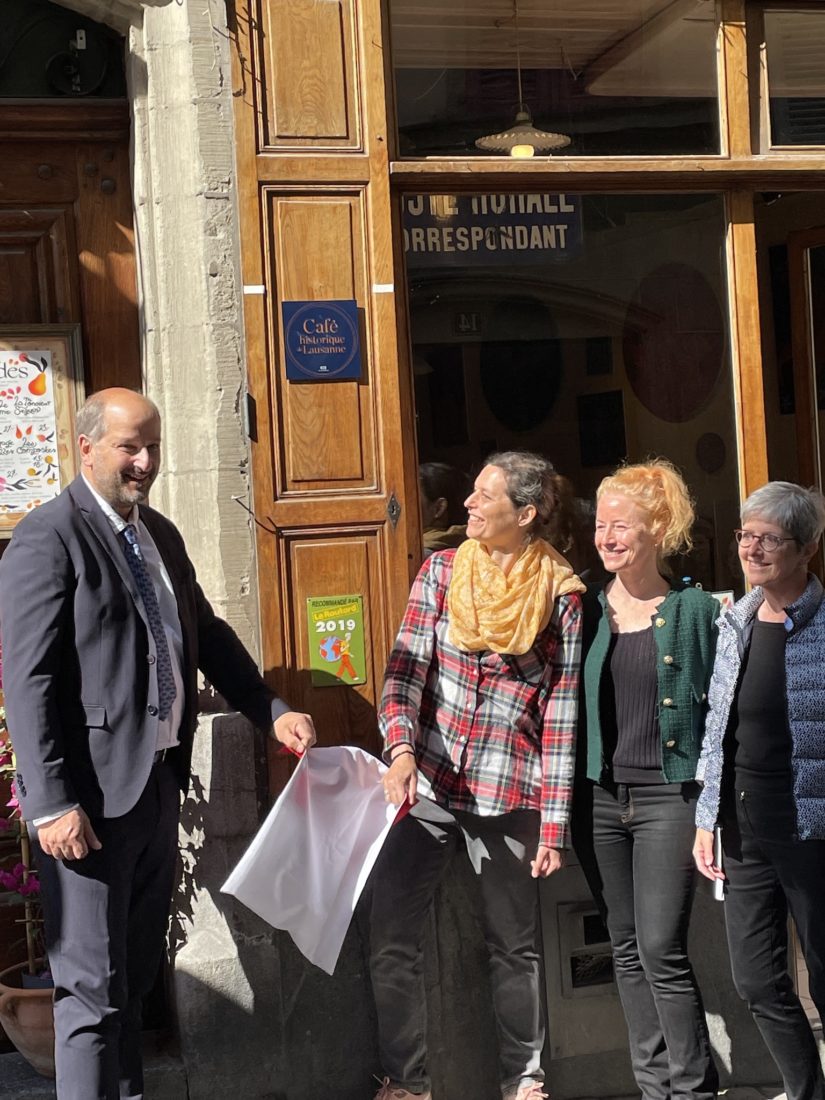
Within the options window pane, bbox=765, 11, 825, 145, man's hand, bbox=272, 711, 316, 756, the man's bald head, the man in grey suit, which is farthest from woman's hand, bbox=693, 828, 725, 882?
window pane, bbox=765, 11, 825, 145

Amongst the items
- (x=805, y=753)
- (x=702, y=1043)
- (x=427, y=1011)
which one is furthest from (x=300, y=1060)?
(x=805, y=753)

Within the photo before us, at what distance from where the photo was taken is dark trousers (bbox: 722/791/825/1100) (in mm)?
4176

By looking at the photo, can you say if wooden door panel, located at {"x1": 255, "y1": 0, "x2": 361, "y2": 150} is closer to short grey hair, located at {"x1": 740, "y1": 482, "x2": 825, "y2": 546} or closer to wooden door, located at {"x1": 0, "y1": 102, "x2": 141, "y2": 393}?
wooden door, located at {"x1": 0, "y1": 102, "x2": 141, "y2": 393}

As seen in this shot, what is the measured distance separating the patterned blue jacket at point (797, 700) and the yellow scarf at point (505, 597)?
51cm

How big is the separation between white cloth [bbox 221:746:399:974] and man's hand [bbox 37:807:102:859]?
70 centimetres

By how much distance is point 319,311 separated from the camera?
4.89 meters

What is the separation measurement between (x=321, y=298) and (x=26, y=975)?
2.48m

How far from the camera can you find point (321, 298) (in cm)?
490

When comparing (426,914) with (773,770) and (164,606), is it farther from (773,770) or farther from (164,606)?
(164,606)

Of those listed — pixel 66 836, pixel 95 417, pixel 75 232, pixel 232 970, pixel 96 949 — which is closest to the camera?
pixel 66 836

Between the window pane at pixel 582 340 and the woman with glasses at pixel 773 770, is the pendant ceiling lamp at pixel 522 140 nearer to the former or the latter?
the window pane at pixel 582 340

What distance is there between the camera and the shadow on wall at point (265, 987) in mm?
4738

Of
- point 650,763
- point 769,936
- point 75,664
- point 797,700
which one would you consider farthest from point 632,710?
point 75,664

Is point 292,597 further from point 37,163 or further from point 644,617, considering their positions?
point 37,163
